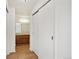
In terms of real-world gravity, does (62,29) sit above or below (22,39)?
above

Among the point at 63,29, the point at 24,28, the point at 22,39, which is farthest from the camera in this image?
the point at 24,28

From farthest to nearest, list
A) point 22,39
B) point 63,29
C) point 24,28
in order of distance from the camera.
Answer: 1. point 24,28
2. point 22,39
3. point 63,29

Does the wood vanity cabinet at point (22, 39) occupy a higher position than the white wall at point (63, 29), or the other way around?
the white wall at point (63, 29)

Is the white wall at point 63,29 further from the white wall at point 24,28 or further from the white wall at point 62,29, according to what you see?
the white wall at point 24,28

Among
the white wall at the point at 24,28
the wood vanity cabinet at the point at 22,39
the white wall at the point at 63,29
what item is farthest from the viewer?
the white wall at the point at 24,28

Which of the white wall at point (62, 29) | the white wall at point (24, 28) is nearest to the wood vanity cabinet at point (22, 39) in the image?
the white wall at point (24, 28)

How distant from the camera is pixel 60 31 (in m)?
1.85

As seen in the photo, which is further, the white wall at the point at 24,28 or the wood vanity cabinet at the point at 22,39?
the white wall at the point at 24,28

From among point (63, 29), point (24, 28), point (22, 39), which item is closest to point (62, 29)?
point (63, 29)

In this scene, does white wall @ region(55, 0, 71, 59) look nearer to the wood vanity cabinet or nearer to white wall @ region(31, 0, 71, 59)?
white wall @ region(31, 0, 71, 59)

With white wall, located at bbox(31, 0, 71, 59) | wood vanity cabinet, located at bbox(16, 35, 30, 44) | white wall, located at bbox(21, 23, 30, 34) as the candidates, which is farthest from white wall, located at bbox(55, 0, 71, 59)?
white wall, located at bbox(21, 23, 30, 34)

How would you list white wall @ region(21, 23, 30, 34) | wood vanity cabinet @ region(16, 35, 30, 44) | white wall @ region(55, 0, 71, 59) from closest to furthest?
1. white wall @ region(55, 0, 71, 59)
2. wood vanity cabinet @ region(16, 35, 30, 44)
3. white wall @ region(21, 23, 30, 34)

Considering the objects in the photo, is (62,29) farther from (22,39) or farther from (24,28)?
(24,28)
